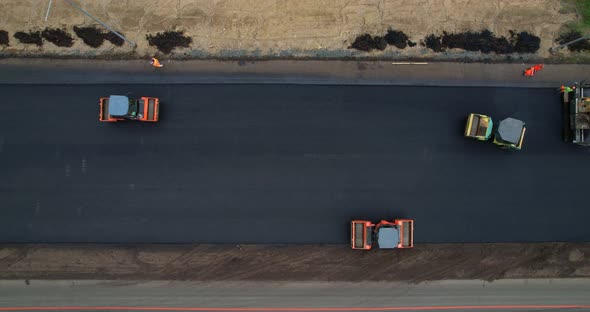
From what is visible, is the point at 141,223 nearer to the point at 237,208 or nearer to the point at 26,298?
the point at 237,208

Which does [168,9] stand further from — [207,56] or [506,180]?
[506,180]

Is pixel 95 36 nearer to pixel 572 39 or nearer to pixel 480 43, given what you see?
pixel 480 43

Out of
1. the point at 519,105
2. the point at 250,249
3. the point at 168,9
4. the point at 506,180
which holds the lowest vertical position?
the point at 250,249

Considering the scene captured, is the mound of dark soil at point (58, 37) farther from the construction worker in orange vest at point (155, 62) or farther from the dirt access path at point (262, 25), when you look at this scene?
the construction worker in orange vest at point (155, 62)

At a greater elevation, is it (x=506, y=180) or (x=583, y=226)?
(x=506, y=180)

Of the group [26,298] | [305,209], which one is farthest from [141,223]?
[305,209]

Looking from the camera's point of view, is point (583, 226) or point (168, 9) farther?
point (168, 9)

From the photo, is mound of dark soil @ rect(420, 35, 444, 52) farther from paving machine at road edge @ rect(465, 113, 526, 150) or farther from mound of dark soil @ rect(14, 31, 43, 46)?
mound of dark soil @ rect(14, 31, 43, 46)

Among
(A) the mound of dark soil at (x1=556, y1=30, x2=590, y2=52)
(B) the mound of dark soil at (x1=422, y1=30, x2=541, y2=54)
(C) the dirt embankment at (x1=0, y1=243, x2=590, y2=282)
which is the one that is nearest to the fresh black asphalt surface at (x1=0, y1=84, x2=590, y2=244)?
(C) the dirt embankment at (x1=0, y1=243, x2=590, y2=282)
